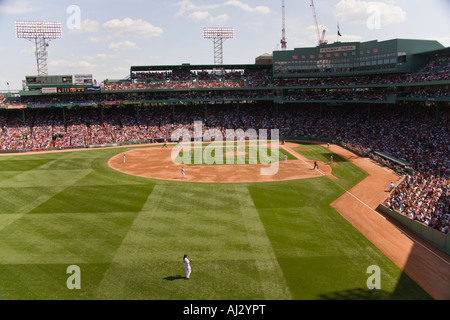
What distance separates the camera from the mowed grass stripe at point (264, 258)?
15.3m

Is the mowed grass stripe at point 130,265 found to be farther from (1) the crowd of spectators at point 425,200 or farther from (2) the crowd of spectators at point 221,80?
(2) the crowd of spectators at point 221,80

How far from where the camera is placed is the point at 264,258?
18.4m

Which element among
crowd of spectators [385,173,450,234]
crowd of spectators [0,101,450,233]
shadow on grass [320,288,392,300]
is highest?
crowd of spectators [0,101,450,233]

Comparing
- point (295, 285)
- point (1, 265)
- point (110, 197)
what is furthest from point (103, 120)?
point (295, 285)

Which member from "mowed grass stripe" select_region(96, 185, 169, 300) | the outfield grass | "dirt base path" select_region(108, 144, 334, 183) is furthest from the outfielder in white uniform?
"dirt base path" select_region(108, 144, 334, 183)

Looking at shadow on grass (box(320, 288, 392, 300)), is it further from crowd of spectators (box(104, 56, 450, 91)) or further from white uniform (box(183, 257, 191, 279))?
crowd of spectators (box(104, 56, 450, 91))

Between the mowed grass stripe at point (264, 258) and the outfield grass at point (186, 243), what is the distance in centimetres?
6

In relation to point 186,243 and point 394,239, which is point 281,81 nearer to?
point 394,239

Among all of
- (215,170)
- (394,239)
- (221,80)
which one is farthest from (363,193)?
(221,80)

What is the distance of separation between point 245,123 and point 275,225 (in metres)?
46.2

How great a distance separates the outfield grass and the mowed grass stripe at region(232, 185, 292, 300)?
0.06 meters

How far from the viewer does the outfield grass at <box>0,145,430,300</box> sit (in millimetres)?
15672

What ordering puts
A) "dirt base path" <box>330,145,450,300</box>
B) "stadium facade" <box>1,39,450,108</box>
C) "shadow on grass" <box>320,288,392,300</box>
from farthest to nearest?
"stadium facade" <box>1,39,450,108</box> → "dirt base path" <box>330,145,450,300</box> → "shadow on grass" <box>320,288,392,300</box>

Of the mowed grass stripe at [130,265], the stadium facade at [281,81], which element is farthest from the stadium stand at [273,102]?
the mowed grass stripe at [130,265]
